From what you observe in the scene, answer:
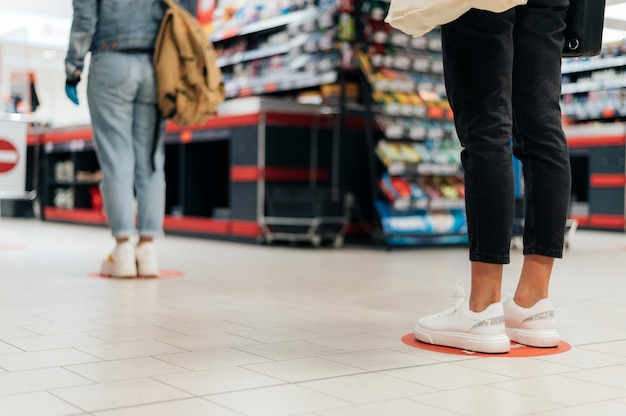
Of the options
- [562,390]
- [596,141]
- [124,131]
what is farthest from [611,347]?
[596,141]

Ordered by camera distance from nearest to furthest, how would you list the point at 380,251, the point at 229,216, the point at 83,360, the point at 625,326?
the point at 83,360, the point at 625,326, the point at 380,251, the point at 229,216

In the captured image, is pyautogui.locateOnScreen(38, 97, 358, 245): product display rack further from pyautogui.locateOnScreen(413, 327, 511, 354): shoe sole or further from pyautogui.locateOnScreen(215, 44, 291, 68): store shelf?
pyautogui.locateOnScreen(413, 327, 511, 354): shoe sole

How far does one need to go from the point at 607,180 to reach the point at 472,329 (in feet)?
22.2

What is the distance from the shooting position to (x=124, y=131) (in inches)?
141

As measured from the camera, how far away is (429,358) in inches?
76.0

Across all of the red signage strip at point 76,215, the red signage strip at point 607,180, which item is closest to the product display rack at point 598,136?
the red signage strip at point 607,180

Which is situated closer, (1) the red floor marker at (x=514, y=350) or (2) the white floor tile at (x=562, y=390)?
(2) the white floor tile at (x=562, y=390)


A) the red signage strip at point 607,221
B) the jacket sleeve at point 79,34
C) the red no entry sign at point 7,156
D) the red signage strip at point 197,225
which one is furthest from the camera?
the red signage strip at point 607,221

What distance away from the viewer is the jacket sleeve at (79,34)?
11.3 feet

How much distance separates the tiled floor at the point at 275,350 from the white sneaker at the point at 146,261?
0.36 ft

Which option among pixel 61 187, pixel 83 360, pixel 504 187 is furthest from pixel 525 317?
pixel 61 187

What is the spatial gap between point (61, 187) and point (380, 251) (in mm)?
5022

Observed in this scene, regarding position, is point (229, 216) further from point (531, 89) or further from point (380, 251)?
point (531, 89)

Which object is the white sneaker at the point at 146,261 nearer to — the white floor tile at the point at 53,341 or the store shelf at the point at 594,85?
the white floor tile at the point at 53,341
